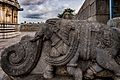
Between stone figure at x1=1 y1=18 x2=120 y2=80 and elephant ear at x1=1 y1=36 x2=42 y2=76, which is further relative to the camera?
elephant ear at x1=1 y1=36 x2=42 y2=76

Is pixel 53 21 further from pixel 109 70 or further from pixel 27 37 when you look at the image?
pixel 109 70

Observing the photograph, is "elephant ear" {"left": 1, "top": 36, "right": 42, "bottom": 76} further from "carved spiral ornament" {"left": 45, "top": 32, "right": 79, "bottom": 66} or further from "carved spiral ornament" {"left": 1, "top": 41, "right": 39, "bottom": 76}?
"carved spiral ornament" {"left": 45, "top": 32, "right": 79, "bottom": 66}

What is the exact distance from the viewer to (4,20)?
20.4 meters

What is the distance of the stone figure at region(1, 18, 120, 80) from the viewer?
297 cm

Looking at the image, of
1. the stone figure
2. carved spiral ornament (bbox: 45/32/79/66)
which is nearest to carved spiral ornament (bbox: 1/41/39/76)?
the stone figure

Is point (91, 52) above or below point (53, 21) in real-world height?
below

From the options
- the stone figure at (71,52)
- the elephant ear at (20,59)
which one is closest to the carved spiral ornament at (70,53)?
the stone figure at (71,52)

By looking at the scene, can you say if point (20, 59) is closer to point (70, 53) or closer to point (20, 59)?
point (20, 59)

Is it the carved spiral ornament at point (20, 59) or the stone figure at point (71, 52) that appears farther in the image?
the carved spiral ornament at point (20, 59)

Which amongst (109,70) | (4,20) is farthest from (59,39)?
(4,20)

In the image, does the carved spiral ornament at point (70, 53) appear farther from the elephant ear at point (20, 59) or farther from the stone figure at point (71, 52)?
the elephant ear at point (20, 59)

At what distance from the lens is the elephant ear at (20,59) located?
3.34m

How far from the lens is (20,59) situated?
11.1 feet

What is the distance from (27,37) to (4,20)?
1763 centimetres
